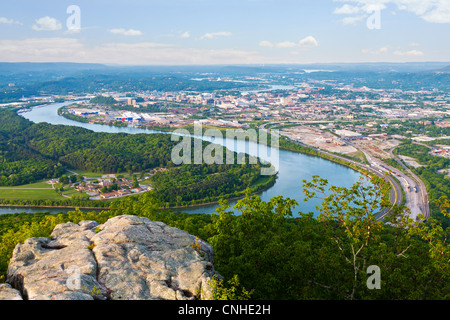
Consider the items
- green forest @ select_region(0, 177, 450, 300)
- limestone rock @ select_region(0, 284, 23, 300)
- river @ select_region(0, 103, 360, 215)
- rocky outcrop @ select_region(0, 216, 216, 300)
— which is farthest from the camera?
river @ select_region(0, 103, 360, 215)

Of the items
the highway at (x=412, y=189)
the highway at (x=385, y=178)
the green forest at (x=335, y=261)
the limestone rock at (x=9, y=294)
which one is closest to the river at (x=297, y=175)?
the highway at (x=385, y=178)

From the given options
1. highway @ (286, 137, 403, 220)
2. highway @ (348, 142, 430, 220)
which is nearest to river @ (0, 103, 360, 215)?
highway @ (286, 137, 403, 220)

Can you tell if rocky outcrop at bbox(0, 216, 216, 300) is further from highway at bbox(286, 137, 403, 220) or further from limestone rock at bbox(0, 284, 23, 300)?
highway at bbox(286, 137, 403, 220)

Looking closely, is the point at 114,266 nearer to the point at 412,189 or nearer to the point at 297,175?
the point at 297,175

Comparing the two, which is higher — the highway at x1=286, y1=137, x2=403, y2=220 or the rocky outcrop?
the rocky outcrop

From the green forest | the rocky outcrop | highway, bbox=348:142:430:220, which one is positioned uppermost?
the rocky outcrop

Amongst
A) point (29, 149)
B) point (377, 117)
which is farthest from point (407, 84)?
point (29, 149)

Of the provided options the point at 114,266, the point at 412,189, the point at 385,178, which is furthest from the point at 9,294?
the point at 385,178

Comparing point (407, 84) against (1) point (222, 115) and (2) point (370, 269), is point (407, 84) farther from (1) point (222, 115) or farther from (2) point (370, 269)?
(2) point (370, 269)
